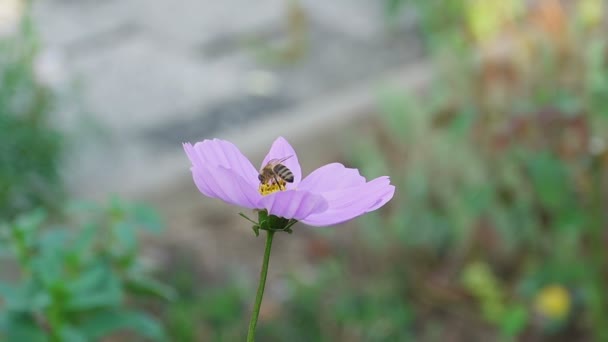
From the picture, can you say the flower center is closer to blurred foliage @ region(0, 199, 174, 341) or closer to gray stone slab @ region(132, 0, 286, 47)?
blurred foliage @ region(0, 199, 174, 341)

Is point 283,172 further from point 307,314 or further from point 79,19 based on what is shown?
point 79,19

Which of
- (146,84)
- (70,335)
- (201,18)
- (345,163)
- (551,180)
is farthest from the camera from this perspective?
(201,18)

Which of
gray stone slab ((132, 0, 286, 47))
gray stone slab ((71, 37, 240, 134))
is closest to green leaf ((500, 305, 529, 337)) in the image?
gray stone slab ((71, 37, 240, 134))

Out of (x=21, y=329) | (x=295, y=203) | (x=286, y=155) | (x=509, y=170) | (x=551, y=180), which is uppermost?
(x=509, y=170)

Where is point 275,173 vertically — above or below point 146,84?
below

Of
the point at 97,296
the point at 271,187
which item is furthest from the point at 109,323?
the point at 271,187

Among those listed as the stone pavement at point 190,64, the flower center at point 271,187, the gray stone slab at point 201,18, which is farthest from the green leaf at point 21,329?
the gray stone slab at point 201,18

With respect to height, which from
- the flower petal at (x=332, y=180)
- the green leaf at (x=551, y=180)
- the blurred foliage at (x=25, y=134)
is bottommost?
the flower petal at (x=332, y=180)

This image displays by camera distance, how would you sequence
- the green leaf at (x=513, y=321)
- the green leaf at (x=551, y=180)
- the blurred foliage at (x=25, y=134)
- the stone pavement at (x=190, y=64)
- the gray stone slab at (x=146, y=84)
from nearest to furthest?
the green leaf at (x=551, y=180) < the green leaf at (x=513, y=321) < the blurred foliage at (x=25, y=134) < the stone pavement at (x=190, y=64) < the gray stone slab at (x=146, y=84)

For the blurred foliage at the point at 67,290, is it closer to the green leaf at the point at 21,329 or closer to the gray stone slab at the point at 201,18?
the green leaf at the point at 21,329
